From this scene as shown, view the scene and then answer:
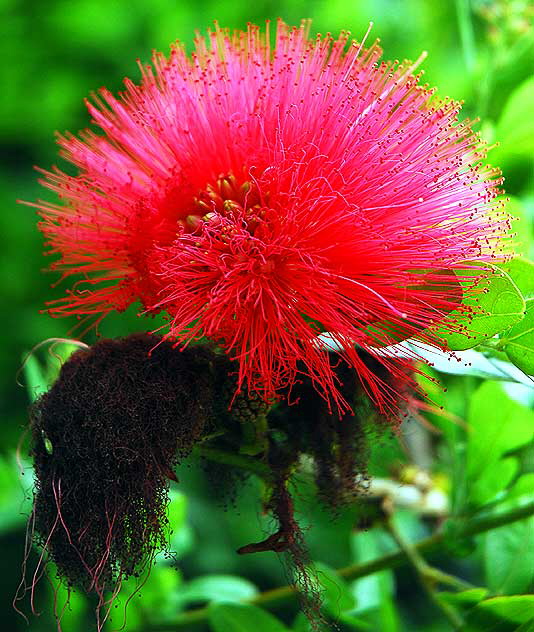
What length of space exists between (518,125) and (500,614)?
0.83m

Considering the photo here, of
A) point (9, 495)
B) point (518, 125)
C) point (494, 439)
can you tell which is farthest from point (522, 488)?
point (9, 495)

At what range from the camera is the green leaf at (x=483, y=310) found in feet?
2.91

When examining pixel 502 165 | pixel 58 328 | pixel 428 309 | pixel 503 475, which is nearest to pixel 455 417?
pixel 503 475

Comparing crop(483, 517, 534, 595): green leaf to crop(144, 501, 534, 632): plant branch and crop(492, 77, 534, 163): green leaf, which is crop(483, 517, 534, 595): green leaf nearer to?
crop(144, 501, 534, 632): plant branch

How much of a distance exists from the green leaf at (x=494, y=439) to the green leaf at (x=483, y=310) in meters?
0.47

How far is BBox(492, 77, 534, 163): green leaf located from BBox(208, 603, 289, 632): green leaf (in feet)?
2.95

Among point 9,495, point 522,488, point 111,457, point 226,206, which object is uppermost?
point 226,206

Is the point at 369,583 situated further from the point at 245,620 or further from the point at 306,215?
the point at 306,215

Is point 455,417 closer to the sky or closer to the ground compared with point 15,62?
closer to the ground

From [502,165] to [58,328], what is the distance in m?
1.91

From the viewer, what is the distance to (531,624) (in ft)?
3.17

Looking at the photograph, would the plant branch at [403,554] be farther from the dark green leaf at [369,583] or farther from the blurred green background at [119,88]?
the blurred green background at [119,88]

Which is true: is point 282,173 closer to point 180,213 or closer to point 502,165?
point 180,213

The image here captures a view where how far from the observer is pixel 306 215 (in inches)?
35.5
